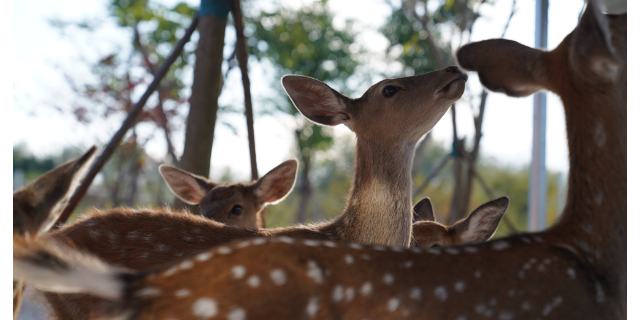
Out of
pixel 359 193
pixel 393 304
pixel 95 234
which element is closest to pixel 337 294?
pixel 393 304

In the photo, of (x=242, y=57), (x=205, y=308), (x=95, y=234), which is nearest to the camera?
(x=205, y=308)

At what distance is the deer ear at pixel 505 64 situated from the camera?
1737 millimetres

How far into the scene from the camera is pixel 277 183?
3592 mm

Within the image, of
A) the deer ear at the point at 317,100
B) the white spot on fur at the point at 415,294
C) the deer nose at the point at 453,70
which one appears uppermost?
the deer nose at the point at 453,70

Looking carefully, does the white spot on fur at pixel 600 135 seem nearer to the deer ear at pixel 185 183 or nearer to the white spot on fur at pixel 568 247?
the white spot on fur at pixel 568 247

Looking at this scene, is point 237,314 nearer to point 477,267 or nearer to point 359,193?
point 477,267

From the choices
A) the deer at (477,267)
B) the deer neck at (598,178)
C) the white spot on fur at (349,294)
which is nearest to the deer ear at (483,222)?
the deer at (477,267)

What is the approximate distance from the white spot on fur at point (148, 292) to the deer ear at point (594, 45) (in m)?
1.33

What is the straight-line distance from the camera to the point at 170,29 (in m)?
8.61

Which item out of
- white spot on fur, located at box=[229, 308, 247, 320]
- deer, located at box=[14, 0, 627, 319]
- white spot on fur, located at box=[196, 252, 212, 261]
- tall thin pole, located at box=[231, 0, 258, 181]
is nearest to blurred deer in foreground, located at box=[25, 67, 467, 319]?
deer, located at box=[14, 0, 627, 319]

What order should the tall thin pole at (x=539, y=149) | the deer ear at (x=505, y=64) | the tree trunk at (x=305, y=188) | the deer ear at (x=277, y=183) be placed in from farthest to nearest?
the tree trunk at (x=305, y=188)
the tall thin pole at (x=539, y=149)
the deer ear at (x=277, y=183)
the deer ear at (x=505, y=64)

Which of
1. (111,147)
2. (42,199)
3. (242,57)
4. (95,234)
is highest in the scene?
(242,57)

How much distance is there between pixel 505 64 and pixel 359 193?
1.03m

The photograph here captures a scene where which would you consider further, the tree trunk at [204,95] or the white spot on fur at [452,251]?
the tree trunk at [204,95]
